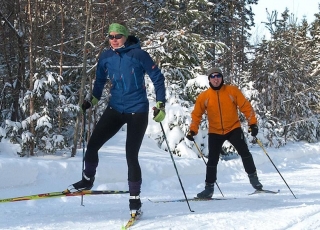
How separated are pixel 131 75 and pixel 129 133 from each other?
60 cm

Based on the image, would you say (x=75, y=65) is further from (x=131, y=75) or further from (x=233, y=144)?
(x=131, y=75)

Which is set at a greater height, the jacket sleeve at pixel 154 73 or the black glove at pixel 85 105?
the jacket sleeve at pixel 154 73

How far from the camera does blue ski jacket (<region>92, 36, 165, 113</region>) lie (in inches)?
162

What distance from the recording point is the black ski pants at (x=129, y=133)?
414cm

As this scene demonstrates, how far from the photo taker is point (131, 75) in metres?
4.12

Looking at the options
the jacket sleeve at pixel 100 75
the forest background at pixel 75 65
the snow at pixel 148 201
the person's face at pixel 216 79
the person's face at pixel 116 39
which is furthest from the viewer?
the forest background at pixel 75 65

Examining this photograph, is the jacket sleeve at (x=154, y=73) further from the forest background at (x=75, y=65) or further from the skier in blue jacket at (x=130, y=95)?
the forest background at (x=75, y=65)

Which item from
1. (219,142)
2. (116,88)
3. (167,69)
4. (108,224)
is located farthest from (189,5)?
(108,224)

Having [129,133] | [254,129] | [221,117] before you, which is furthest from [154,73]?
[254,129]

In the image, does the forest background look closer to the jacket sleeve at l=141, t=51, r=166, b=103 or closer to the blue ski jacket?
the blue ski jacket

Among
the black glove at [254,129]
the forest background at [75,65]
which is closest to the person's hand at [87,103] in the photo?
the forest background at [75,65]

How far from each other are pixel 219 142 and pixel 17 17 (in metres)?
5.37

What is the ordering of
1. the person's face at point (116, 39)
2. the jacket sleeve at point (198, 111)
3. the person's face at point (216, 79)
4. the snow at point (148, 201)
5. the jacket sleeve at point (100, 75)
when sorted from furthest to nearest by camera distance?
the jacket sleeve at point (198, 111) → the person's face at point (216, 79) → the jacket sleeve at point (100, 75) → the person's face at point (116, 39) → the snow at point (148, 201)

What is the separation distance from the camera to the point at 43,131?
8164 mm
